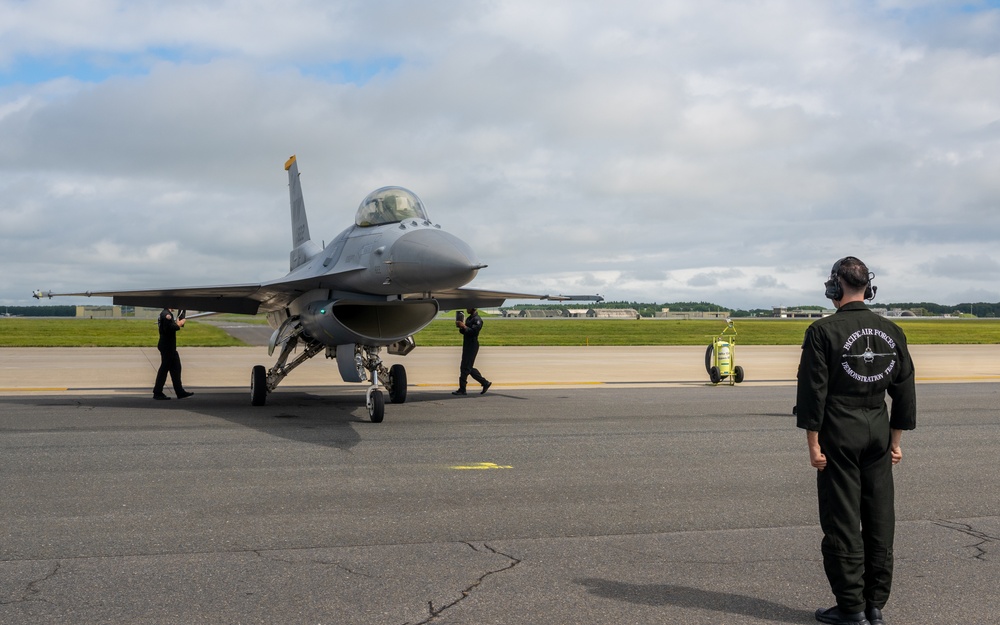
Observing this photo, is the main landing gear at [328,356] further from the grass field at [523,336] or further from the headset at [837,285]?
the grass field at [523,336]

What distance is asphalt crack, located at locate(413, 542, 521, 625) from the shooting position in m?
4.62

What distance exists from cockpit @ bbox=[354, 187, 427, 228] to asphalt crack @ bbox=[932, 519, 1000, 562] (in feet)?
29.2

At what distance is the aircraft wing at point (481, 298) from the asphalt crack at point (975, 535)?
10422 mm

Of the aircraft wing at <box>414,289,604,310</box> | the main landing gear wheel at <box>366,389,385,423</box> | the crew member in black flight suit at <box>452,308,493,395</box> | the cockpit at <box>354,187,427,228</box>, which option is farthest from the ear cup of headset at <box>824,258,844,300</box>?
the crew member in black flight suit at <box>452,308,493,395</box>

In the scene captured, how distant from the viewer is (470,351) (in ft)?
61.1

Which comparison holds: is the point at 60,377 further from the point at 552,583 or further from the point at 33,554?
the point at 552,583

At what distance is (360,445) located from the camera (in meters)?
10.7

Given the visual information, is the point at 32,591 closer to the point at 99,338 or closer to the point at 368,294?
the point at 368,294

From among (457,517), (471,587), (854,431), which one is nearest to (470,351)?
(457,517)

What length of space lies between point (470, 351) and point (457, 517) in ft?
38.8

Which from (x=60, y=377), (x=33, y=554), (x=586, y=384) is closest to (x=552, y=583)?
(x=33, y=554)

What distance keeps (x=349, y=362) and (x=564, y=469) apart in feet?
18.5

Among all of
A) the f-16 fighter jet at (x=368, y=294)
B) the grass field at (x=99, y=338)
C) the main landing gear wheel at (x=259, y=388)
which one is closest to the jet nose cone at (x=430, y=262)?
the f-16 fighter jet at (x=368, y=294)

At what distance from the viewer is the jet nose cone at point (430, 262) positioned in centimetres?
1215
